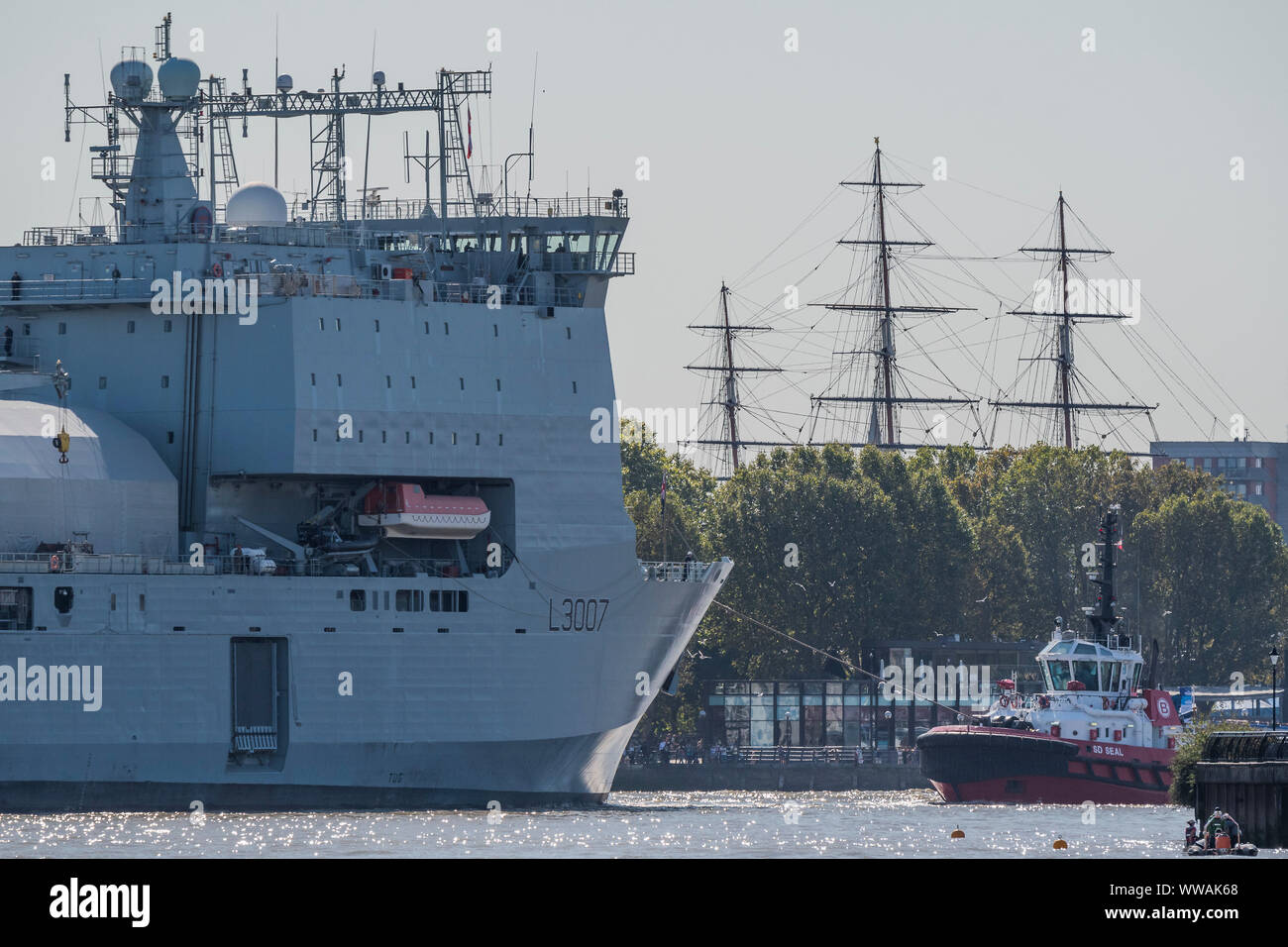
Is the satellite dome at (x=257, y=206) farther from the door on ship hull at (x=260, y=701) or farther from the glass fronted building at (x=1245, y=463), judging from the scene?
the glass fronted building at (x=1245, y=463)

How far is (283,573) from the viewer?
61438 millimetres

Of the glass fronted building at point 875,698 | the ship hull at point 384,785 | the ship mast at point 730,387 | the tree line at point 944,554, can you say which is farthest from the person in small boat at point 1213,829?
the ship mast at point 730,387

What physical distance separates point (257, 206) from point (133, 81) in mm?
4413

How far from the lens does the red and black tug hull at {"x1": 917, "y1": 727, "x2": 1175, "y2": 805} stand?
2827 inches

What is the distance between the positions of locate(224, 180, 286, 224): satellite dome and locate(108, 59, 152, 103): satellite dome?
3.62 metres

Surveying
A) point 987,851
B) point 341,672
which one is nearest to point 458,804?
point 341,672

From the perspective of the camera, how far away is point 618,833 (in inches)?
2131

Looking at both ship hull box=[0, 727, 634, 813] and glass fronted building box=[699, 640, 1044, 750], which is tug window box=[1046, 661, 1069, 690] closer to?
ship hull box=[0, 727, 634, 813]

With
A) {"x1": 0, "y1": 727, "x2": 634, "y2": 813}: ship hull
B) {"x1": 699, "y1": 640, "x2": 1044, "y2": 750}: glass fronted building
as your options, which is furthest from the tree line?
{"x1": 0, "y1": 727, "x2": 634, "y2": 813}: ship hull

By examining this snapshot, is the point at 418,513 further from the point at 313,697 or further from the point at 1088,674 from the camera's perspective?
the point at 1088,674

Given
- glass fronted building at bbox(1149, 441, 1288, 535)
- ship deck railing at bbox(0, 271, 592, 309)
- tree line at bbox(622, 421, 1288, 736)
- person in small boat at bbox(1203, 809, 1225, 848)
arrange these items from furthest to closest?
glass fronted building at bbox(1149, 441, 1288, 535) < tree line at bbox(622, 421, 1288, 736) < ship deck railing at bbox(0, 271, 592, 309) < person in small boat at bbox(1203, 809, 1225, 848)

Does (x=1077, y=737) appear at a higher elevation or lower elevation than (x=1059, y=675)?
lower

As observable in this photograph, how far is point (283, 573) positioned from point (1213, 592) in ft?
189

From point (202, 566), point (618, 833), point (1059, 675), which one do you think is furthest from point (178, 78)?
point (1059, 675)
